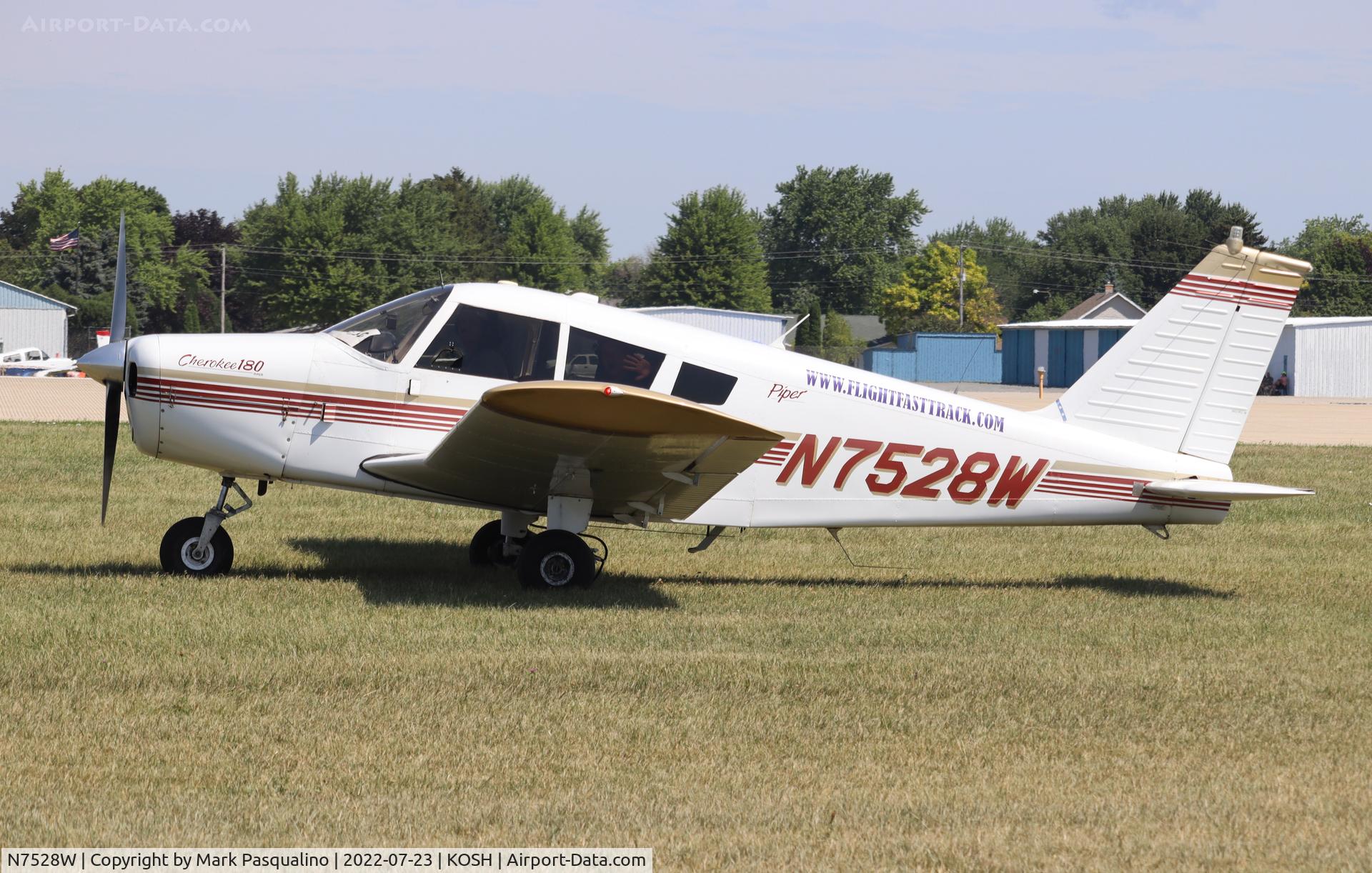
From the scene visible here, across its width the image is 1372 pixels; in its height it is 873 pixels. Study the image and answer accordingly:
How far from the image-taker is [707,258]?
3743 inches

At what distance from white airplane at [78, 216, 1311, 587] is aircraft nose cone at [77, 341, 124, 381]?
2 cm

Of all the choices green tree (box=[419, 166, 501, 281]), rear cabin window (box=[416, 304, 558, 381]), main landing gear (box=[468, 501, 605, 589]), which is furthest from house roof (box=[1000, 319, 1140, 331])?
rear cabin window (box=[416, 304, 558, 381])

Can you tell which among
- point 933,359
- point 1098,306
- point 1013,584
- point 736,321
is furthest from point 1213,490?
point 1098,306

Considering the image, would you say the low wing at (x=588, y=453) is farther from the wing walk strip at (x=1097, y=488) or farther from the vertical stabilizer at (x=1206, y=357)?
the vertical stabilizer at (x=1206, y=357)

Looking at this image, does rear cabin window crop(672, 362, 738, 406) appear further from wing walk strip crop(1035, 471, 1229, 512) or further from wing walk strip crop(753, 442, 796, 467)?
wing walk strip crop(1035, 471, 1229, 512)

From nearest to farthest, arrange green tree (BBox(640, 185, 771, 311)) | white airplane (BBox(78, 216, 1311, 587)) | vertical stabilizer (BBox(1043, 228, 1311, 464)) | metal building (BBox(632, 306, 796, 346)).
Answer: white airplane (BBox(78, 216, 1311, 587)), vertical stabilizer (BBox(1043, 228, 1311, 464)), metal building (BBox(632, 306, 796, 346)), green tree (BBox(640, 185, 771, 311))

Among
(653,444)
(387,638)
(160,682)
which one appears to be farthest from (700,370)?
(160,682)

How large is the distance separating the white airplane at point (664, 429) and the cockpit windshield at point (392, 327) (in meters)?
0.02

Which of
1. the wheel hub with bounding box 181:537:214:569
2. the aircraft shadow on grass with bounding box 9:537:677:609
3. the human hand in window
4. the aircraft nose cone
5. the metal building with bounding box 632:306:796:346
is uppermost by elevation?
the metal building with bounding box 632:306:796:346

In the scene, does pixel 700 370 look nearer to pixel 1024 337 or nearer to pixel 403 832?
pixel 403 832

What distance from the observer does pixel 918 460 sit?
9.95 metres

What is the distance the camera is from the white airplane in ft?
30.0

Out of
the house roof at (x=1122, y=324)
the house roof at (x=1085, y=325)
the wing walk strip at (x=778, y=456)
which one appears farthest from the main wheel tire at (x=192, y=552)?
the house roof at (x=1085, y=325)

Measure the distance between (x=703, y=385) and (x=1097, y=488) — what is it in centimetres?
311
